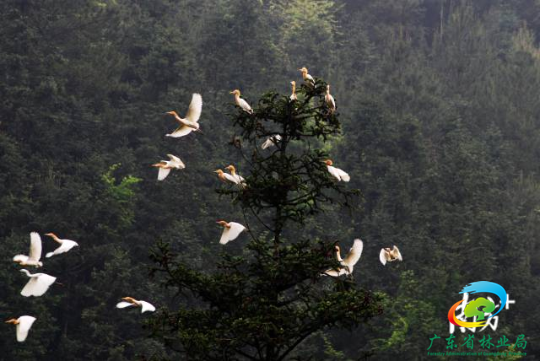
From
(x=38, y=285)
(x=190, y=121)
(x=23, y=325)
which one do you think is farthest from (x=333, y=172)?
(x=23, y=325)

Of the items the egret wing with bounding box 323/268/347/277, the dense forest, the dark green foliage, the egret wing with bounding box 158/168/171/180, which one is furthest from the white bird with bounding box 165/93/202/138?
the dense forest

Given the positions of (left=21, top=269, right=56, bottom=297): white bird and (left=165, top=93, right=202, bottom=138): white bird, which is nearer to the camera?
(left=21, top=269, right=56, bottom=297): white bird

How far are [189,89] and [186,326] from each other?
34.4 metres

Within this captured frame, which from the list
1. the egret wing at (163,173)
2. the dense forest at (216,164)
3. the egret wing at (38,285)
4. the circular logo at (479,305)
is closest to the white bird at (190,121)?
the egret wing at (163,173)

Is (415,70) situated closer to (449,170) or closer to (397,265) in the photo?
(449,170)

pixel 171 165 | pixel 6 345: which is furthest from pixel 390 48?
pixel 171 165

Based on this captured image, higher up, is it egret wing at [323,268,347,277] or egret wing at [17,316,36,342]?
egret wing at [323,268,347,277]

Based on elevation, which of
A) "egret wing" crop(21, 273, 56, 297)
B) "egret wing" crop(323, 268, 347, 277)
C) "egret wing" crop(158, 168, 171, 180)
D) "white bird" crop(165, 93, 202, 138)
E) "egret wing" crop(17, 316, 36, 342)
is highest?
"white bird" crop(165, 93, 202, 138)

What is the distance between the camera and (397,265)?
37562 millimetres

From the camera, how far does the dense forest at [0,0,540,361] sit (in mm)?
34375

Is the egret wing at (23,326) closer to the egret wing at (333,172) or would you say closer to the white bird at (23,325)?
the white bird at (23,325)

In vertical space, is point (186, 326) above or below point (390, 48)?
below

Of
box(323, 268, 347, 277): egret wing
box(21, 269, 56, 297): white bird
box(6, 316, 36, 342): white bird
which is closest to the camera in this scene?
box(323, 268, 347, 277): egret wing

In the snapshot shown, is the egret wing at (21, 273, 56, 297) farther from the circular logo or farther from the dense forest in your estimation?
the circular logo
